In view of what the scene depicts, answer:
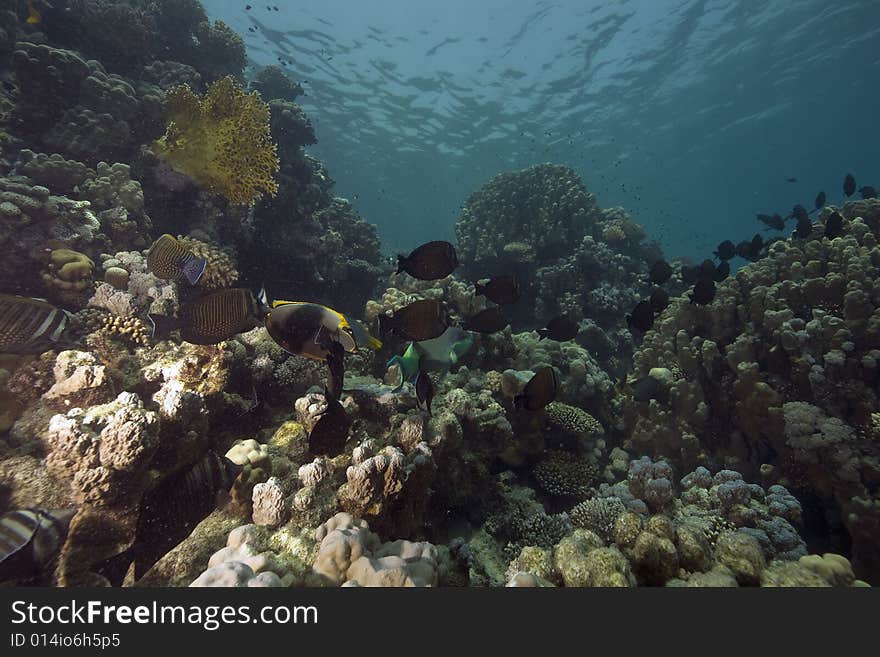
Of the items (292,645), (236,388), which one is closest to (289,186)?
(236,388)

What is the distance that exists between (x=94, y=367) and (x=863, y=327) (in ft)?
26.9

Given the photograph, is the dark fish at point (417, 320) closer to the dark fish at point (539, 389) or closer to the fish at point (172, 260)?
the dark fish at point (539, 389)

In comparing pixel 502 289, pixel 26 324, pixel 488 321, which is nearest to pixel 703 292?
pixel 502 289

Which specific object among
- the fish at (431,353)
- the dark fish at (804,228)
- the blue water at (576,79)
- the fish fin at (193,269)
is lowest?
the fish at (431,353)

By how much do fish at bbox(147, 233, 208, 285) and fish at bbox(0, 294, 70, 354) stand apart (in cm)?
107

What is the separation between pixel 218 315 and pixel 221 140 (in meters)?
5.12

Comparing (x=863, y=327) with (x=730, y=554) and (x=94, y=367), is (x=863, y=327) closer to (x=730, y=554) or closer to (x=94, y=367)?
(x=730, y=554)

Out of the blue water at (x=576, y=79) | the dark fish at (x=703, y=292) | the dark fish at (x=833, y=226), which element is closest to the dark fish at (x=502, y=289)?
the dark fish at (x=703, y=292)

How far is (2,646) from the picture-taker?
5.71 ft

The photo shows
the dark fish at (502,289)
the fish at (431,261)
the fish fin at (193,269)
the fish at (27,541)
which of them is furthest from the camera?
the dark fish at (502,289)

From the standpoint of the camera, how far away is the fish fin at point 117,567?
2451 millimetres

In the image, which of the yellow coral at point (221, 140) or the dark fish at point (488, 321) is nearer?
the dark fish at point (488, 321)

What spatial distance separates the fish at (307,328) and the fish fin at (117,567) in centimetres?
166

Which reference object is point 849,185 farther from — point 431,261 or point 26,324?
point 26,324
